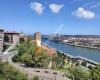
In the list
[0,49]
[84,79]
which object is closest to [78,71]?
[84,79]

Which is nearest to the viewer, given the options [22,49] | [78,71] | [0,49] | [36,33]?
[78,71]

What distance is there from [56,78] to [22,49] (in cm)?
1445

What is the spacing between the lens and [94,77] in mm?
21641

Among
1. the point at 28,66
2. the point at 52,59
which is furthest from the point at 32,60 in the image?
the point at 52,59

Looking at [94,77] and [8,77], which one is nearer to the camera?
[8,77]

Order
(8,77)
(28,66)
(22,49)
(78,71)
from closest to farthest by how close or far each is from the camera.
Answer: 1. (8,77)
2. (78,71)
3. (28,66)
4. (22,49)

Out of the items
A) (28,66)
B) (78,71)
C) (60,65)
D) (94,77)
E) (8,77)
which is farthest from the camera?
(60,65)

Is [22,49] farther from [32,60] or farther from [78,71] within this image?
[78,71]

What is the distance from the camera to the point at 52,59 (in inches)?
1396

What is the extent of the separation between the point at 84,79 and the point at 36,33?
38749mm

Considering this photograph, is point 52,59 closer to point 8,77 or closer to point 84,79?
point 84,79

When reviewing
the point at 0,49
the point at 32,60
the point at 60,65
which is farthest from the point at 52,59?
the point at 0,49

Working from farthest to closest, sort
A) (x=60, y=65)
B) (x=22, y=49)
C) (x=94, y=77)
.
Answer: (x=22, y=49), (x=60, y=65), (x=94, y=77)

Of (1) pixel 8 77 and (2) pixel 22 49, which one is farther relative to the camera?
(2) pixel 22 49
